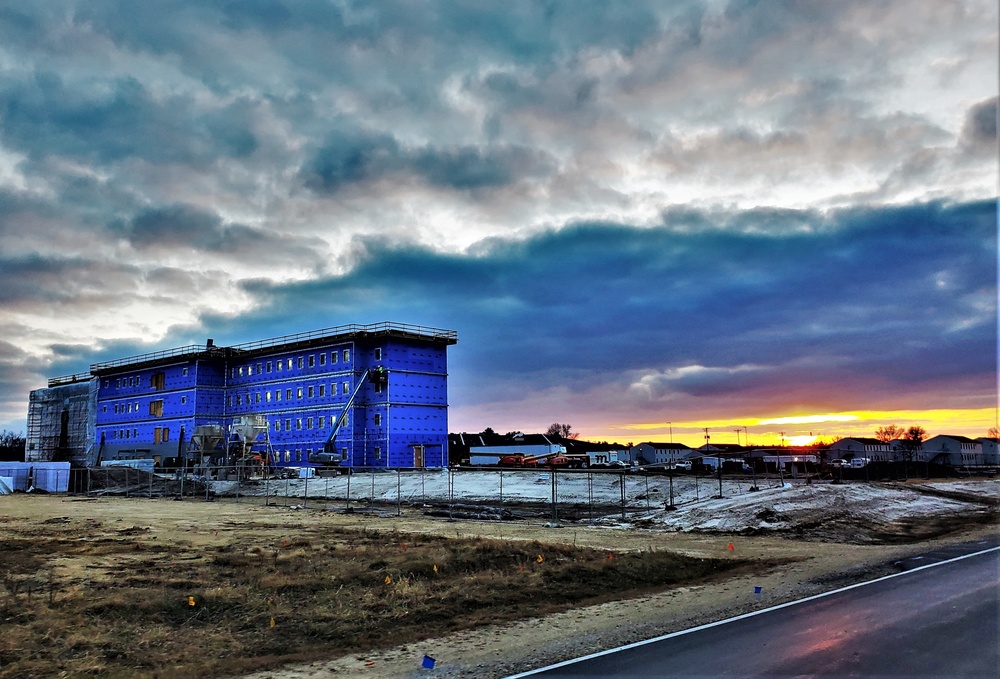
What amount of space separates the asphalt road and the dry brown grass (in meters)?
4.35

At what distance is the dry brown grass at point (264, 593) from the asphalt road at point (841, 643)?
4.35 meters

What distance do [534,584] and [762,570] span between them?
6.91 m

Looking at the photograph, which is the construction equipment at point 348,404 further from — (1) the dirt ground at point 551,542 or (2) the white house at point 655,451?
(2) the white house at point 655,451

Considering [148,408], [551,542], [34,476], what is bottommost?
[551,542]

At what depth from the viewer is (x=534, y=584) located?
1859 cm

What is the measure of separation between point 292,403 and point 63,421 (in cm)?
6044

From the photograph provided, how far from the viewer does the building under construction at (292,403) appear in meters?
81.4

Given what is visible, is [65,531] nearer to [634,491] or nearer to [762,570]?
[762,570]

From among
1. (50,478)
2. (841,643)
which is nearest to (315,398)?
(50,478)

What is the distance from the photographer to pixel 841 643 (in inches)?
445

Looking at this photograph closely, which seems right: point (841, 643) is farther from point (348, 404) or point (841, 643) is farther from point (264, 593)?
point (348, 404)

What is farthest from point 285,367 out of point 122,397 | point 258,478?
point 122,397

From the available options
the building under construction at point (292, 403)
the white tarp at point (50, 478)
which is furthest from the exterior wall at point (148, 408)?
the white tarp at point (50, 478)

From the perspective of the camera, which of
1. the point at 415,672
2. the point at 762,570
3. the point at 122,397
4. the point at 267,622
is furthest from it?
the point at 122,397
